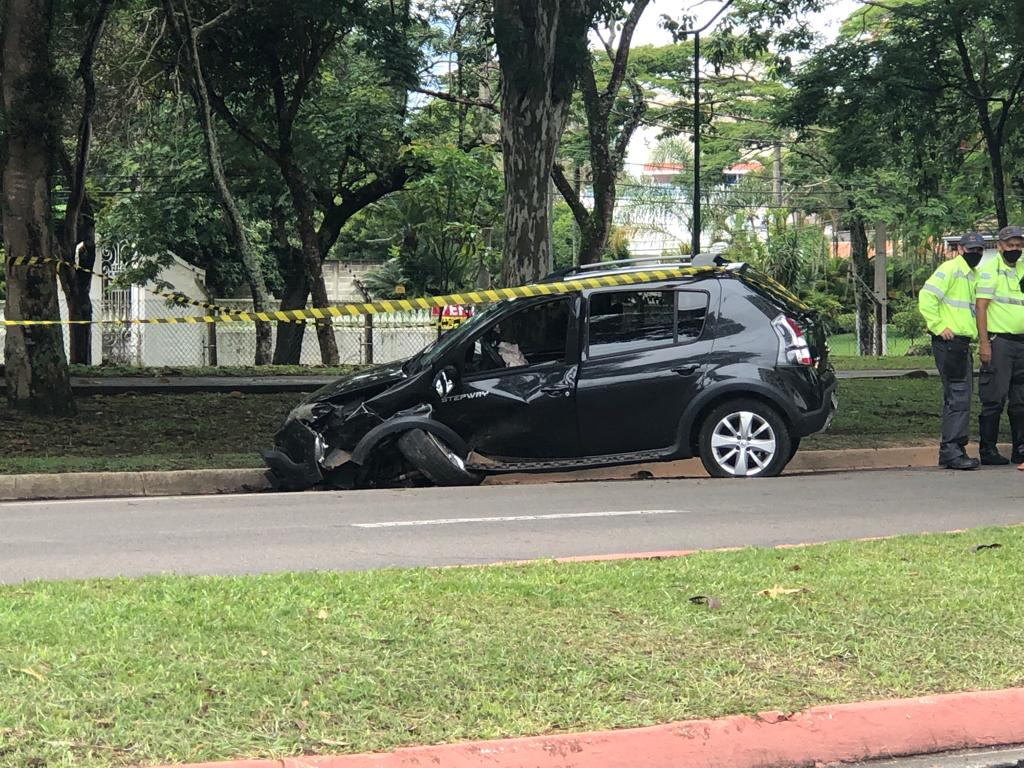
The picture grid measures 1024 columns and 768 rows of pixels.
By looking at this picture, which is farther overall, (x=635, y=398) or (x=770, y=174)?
(x=770, y=174)

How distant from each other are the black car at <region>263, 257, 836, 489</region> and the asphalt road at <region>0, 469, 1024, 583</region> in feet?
0.96

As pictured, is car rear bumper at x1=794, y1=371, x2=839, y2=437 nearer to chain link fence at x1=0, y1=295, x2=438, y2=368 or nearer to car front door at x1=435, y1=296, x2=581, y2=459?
car front door at x1=435, y1=296, x2=581, y2=459

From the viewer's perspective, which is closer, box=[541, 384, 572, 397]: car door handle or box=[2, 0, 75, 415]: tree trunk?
→ box=[541, 384, 572, 397]: car door handle

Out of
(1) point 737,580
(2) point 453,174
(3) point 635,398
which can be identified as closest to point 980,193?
(2) point 453,174

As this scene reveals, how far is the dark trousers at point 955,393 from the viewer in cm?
1009

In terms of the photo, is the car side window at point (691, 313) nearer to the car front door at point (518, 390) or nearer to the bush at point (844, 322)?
the car front door at point (518, 390)

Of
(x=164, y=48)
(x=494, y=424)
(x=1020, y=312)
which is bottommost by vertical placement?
(x=494, y=424)

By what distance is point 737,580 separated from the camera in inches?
216

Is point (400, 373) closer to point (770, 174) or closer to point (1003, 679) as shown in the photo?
point (1003, 679)

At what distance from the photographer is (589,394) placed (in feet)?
31.4

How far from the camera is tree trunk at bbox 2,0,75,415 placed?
1265 centimetres

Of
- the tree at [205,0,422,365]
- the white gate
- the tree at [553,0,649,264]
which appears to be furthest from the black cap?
the white gate

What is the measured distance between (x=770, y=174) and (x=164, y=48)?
3547 centimetres

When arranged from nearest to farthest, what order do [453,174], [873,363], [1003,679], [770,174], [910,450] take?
[1003,679] < [910,450] < [873,363] < [453,174] < [770,174]
